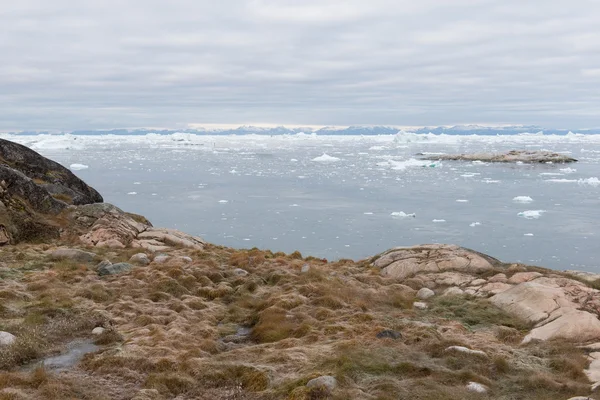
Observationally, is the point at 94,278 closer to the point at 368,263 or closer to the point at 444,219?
the point at 368,263

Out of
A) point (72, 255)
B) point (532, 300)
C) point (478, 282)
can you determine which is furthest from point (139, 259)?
point (532, 300)

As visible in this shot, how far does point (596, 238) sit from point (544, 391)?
1072 inches

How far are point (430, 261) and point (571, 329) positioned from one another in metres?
6.95

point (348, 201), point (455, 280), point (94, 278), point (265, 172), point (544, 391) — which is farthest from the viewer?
point (265, 172)

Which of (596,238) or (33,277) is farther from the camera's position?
(596,238)

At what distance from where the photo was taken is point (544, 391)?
8.00m

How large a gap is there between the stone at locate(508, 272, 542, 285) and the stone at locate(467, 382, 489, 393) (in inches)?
303

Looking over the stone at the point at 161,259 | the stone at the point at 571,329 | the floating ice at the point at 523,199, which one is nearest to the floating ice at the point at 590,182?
the floating ice at the point at 523,199

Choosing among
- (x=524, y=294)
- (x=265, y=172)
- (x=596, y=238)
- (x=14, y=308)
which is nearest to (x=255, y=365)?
(x=14, y=308)

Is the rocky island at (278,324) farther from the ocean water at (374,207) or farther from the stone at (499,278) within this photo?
the ocean water at (374,207)

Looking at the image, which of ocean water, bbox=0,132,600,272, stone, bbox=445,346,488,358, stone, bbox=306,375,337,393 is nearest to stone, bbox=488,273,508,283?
stone, bbox=445,346,488,358

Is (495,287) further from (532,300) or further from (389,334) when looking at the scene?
(389,334)

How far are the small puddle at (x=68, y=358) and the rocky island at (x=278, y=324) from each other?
0.03 meters

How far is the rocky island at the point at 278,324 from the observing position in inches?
317
